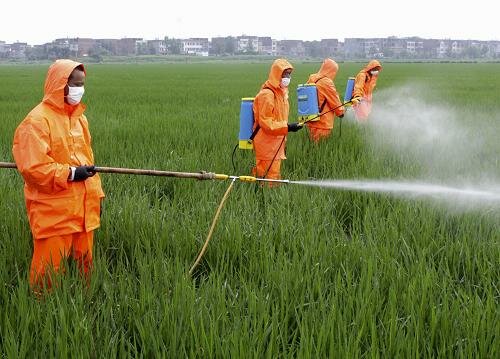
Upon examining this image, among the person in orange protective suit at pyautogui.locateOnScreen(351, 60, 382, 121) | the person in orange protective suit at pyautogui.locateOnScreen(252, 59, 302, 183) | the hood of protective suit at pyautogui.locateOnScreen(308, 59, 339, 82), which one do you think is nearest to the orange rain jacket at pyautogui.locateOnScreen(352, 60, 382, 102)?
the person in orange protective suit at pyautogui.locateOnScreen(351, 60, 382, 121)

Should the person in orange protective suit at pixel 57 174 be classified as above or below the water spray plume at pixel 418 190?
above

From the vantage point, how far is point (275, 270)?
2854 mm

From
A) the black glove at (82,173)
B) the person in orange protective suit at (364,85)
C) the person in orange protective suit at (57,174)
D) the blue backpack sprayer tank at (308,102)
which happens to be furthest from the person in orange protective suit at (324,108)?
the black glove at (82,173)

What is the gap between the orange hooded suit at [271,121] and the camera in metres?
5.00

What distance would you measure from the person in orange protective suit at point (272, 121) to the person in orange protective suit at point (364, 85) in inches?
135

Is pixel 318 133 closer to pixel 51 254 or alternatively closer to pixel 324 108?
pixel 324 108

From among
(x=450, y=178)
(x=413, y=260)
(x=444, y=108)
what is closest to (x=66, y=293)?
(x=413, y=260)

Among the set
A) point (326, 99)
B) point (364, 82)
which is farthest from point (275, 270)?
point (364, 82)

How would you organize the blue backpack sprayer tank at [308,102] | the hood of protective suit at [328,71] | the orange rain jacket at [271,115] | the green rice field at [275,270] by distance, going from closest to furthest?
the green rice field at [275,270] → the orange rain jacket at [271,115] → the blue backpack sprayer tank at [308,102] → the hood of protective suit at [328,71]

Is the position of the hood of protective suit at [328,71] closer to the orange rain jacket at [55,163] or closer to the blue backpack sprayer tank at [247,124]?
the blue backpack sprayer tank at [247,124]

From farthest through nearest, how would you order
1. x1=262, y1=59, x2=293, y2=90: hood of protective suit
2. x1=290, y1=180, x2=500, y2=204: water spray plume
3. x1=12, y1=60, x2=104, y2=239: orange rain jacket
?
x1=262, y1=59, x2=293, y2=90: hood of protective suit, x1=290, y1=180, x2=500, y2=204: water spray plume, x1=12, y1=60, x2=104, y2=239: orange rain jacket

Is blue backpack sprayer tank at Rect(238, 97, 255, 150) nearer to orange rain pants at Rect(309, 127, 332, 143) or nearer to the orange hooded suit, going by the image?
the orange hooded suit

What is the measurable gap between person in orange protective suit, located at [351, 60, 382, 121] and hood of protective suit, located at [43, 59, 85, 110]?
19.5 ft

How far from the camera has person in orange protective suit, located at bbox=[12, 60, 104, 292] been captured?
284cm
